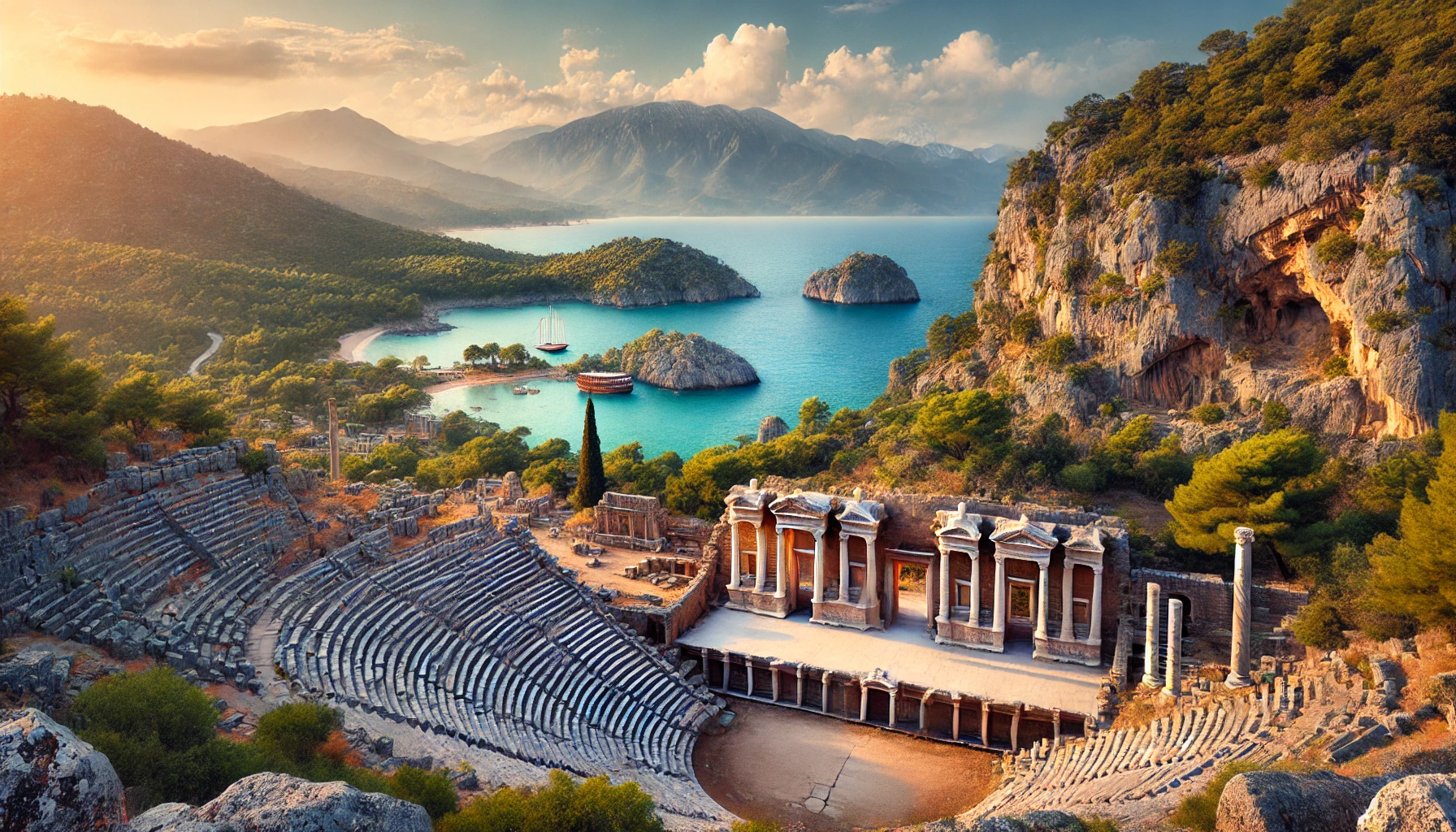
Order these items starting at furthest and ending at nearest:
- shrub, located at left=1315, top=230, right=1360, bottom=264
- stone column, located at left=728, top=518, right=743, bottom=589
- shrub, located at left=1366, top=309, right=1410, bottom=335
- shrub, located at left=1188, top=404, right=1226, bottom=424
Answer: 1. shrub, located at left=1188, top=404, right=1226, bottom=424
2. shrub, located at left=1315, top=230, right=1360, bottom=264
3. shrub, located at left=1366, top=309, right=1410, bottom=335
4. stone column, located at left=728, top=518, right=743, bottom=589

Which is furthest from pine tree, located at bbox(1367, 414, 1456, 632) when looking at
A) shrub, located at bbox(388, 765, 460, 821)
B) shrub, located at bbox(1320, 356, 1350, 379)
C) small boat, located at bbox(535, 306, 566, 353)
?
small boat, located at bbox(535, 306, 566, 353)

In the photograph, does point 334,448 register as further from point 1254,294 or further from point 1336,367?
point 1254,294

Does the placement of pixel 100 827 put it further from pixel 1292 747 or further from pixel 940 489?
pixel 940 489

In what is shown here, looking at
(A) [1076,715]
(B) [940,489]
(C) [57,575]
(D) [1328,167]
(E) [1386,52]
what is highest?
(E) [1386,52]

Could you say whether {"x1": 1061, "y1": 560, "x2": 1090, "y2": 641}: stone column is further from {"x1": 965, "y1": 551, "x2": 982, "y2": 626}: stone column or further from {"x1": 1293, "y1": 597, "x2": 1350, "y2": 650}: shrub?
{"x1": 1293, "y1": 597, "x2": 1350, "y2": 650}: shrub

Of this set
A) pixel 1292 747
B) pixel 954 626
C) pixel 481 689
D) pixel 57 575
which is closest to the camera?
pixel 1292 747

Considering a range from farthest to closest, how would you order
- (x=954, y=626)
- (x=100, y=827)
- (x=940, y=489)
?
(x=940, y=489), (x=954, y=626), (x=100, y=827)

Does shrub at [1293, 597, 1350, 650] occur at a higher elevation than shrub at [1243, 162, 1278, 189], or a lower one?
lower

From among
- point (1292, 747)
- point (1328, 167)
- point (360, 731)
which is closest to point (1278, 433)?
point (1292, 747)
